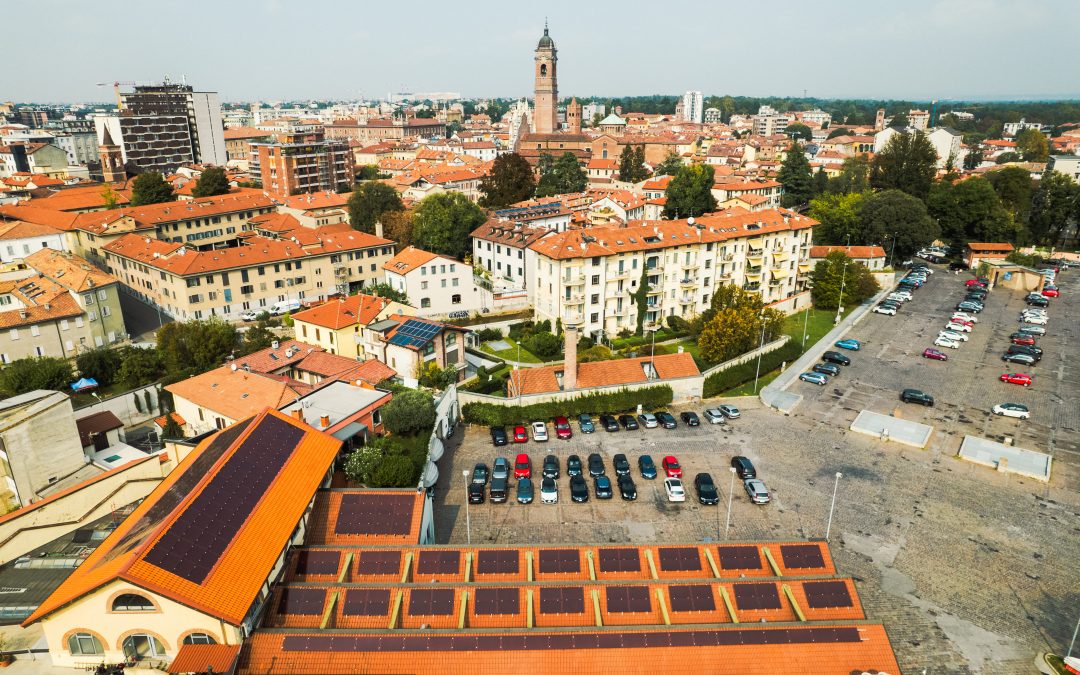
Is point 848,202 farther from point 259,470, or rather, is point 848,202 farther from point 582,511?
point 259,470

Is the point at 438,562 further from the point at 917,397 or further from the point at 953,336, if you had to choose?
the point at 953,336

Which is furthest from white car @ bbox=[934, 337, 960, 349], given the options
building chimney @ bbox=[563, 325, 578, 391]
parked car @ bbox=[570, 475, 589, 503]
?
parked car @ bbox=[570, 475, 589, 503]

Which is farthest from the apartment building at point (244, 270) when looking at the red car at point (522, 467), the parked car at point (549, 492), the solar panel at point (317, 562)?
the solar panel at point (317, 562)

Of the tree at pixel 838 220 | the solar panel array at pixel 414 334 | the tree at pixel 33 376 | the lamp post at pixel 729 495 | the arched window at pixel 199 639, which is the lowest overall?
the lamp post at pixel 729 495

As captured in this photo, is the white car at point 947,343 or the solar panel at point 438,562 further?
the white car at point 947,343

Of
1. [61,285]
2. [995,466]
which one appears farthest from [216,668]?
[61,285]

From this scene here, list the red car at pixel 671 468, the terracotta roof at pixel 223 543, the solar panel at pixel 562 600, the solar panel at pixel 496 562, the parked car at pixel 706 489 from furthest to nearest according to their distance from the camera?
the red car at pixel 671 468
the parked car at pixel 706 489
the solar panel at pixel 496 562
the solar panel at pixel 562 600
the terracotta roof at pixel 223 543

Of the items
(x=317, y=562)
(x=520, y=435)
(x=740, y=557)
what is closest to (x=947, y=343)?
(x=520, y=435)

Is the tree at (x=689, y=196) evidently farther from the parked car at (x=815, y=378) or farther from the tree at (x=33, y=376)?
the tree at (x=33, y=376)
